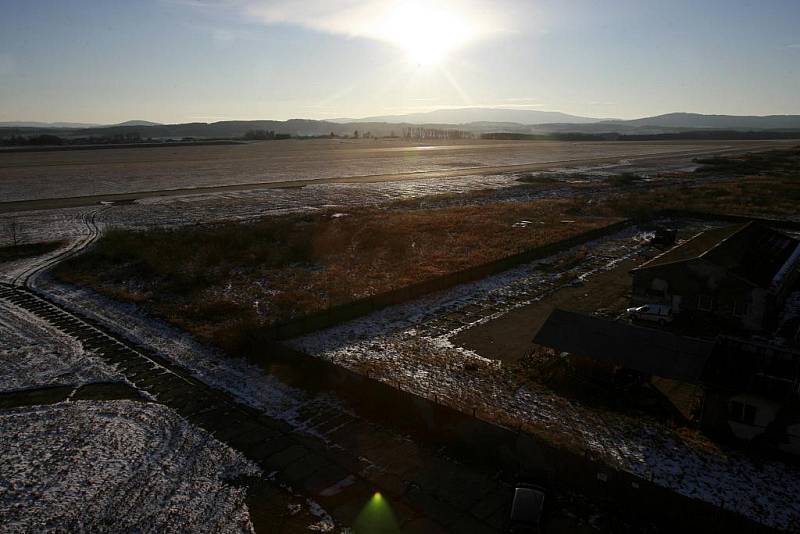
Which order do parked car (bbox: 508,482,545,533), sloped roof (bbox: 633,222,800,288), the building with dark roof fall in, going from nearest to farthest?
parked car (bbox: 508,482,545,533)
the building with dark roof
sloped roof (bbox: 633,222,800,288)

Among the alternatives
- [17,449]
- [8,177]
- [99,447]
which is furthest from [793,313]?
[8,177]

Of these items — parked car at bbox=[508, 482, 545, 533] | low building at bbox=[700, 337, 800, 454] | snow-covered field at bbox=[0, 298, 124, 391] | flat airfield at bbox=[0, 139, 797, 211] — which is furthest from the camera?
flat airfield at bbox=[0, 139, 797, 211]

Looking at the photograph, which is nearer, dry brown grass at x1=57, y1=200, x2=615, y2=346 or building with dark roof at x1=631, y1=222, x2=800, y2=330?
building with dark roof at x1=631, y1=222, x2=800, y2=330

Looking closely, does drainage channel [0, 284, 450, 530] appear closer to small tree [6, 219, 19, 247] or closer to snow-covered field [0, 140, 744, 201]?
small tree [6, 219, 19, 247]

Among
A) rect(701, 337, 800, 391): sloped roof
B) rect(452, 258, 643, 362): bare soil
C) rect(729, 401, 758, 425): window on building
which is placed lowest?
rect(452, 258, 643, 362): bare soil

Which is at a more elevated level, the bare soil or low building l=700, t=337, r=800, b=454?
low building l=700, t=337, r=800, b=454

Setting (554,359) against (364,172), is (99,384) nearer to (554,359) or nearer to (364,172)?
(554,359)

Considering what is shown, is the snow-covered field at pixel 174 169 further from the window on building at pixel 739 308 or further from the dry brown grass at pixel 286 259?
the window on building at pixel 739 308

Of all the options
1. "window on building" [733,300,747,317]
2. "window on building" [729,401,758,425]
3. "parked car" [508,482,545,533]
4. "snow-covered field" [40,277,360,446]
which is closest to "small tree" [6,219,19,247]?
"snow-covered field" [40,277,360,446]
